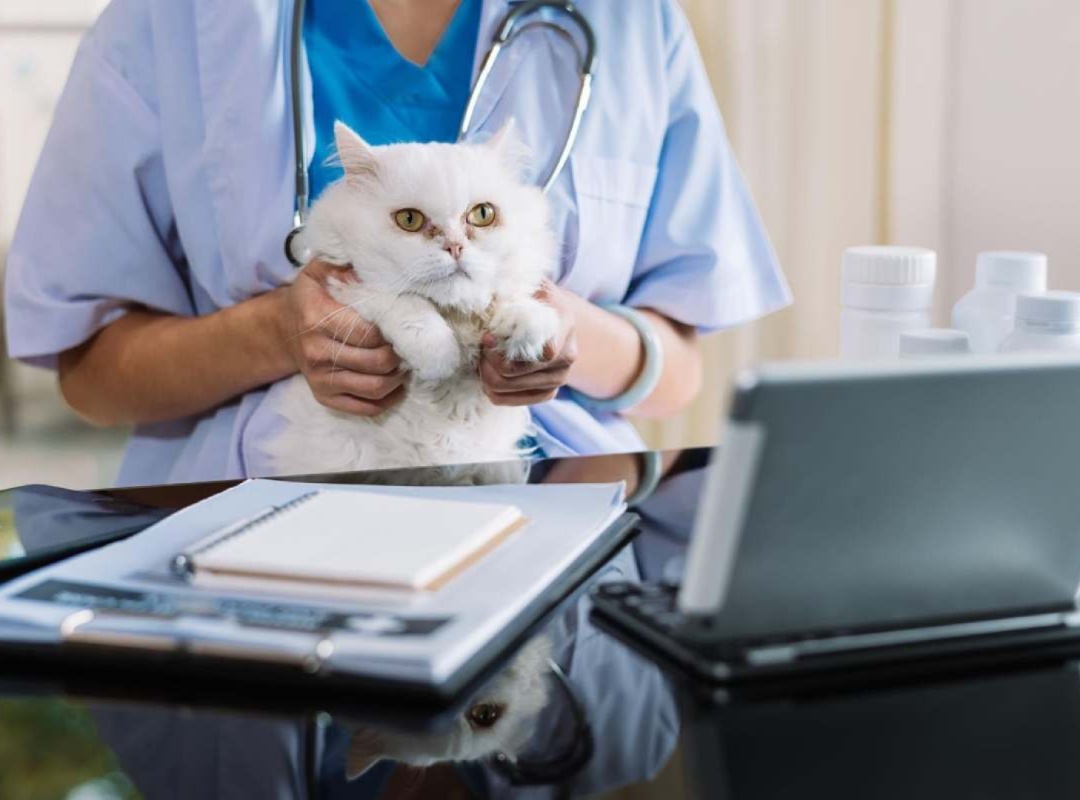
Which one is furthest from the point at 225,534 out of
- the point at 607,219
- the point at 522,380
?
the point at 607,219

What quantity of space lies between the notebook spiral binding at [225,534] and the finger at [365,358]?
33 centimetres

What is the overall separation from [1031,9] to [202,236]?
3.79 feet

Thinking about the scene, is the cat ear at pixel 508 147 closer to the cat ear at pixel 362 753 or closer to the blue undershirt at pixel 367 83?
the blue undershirt at pixel 367 83

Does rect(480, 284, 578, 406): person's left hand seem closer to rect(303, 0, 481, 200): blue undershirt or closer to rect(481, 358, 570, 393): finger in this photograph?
rect(481, 358, 570, 393): finger

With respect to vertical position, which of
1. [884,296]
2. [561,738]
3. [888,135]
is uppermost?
[888,135]

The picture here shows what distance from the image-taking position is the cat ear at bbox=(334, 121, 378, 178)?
1.03m

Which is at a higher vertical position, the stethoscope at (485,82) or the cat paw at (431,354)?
the stethoscope at (485,82)

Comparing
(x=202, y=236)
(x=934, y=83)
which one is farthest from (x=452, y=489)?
(x=934, y=83)

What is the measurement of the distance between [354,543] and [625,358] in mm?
729

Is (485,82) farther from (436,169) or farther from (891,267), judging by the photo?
(891,267)

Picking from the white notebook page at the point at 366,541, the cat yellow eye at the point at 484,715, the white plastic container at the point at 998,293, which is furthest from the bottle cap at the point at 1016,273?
the cat yellow eye at the point at 484,715

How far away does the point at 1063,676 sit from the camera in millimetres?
554

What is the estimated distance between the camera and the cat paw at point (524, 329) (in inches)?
39.5

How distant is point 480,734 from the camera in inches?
19.7
